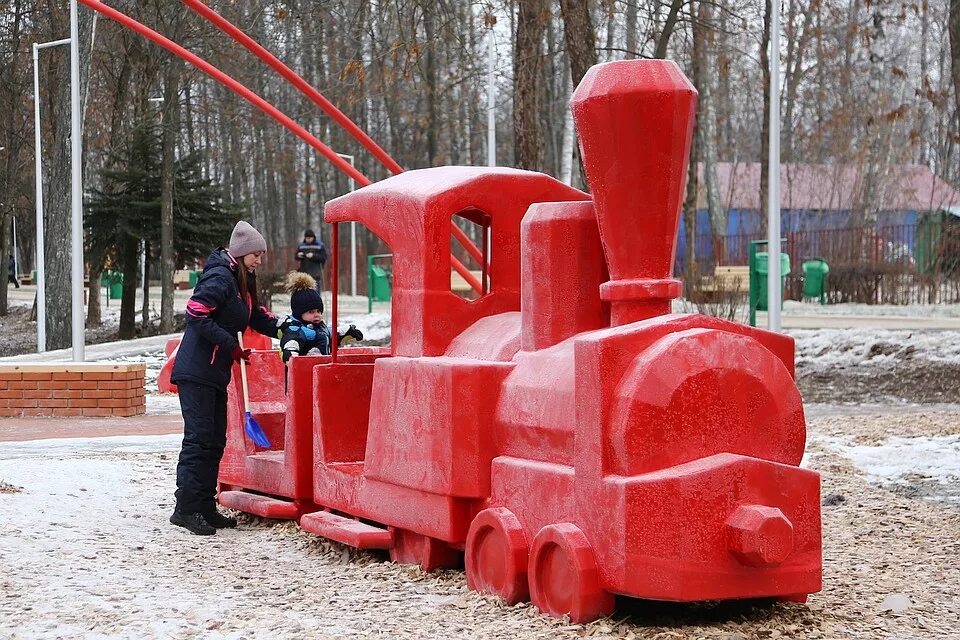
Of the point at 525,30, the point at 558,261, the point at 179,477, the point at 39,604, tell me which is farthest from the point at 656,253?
the point at 525,30

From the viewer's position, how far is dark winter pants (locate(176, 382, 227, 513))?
7547 millimetres

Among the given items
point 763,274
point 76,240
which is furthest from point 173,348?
point 763,274

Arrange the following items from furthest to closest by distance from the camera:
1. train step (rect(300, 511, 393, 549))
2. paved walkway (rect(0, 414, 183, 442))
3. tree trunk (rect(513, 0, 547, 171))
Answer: tree trunk (rect(513, 0, 547, 171)), paved walkway (rect(0, 414, 183, 442)), train step (rect(300, 511, 393, 549))

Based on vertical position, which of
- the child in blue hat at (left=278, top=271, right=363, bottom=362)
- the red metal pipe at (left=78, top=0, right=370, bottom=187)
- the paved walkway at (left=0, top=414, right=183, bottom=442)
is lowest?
the paved walkway at (left=0, top=414, right=183, bottom=442)

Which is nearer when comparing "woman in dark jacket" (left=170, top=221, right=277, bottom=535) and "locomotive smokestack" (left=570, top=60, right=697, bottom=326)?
"locomotive smokestack" (left=570, top=60, right=697, bottom=326)

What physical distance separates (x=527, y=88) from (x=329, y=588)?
1131 centimetres

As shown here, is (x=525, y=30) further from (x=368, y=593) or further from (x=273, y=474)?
(x=368, y=593)

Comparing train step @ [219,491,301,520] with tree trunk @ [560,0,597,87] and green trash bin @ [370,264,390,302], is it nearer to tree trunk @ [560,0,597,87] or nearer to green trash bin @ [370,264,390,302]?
tree trunk @ [560,0,597,87]

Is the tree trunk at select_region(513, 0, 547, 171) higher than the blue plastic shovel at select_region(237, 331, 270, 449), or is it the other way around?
the tree trunk at select_region(513, 0, 547, 171)

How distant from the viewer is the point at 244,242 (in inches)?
303

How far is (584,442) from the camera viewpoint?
16.7ft

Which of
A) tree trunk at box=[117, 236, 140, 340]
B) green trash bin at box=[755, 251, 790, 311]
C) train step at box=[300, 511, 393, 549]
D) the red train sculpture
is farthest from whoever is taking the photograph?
tree trunk at box=[117, 236, 140, 340]

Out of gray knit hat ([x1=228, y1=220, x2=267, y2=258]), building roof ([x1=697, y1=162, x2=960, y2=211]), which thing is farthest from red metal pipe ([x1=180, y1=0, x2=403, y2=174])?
building roof ([x1=697, y1=162, x2=960, y2=211])

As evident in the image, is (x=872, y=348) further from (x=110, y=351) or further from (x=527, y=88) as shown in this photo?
(x=110, y=351)
